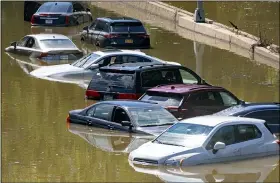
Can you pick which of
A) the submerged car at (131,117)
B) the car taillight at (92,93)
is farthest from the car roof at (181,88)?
the car taillight at (92,93)

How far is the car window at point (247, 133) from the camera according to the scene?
2080 cm

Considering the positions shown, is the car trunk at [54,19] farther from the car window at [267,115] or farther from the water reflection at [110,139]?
the car window at [267,115]

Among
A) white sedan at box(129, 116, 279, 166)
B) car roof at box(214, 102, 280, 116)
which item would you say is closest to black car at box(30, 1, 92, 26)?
car roof at box(214, 102, 280, 116)

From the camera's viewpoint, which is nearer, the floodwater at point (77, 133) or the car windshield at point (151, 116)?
the floodwater at point (77, 133)

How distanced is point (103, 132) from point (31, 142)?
6.36ft

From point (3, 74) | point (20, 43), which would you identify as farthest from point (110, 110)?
point (20, 43)

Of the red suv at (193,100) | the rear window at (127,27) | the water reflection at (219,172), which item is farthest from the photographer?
the rear window at (127,27)

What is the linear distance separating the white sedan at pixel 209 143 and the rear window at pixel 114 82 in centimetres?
688

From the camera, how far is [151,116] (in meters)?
23.9

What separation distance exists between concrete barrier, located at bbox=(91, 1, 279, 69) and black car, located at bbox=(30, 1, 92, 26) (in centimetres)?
334

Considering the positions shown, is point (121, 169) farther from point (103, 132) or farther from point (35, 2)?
point (35, 2)

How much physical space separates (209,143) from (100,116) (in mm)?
5394

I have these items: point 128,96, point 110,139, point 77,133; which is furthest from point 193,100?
point 128,96

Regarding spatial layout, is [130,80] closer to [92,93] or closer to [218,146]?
[92,93]
